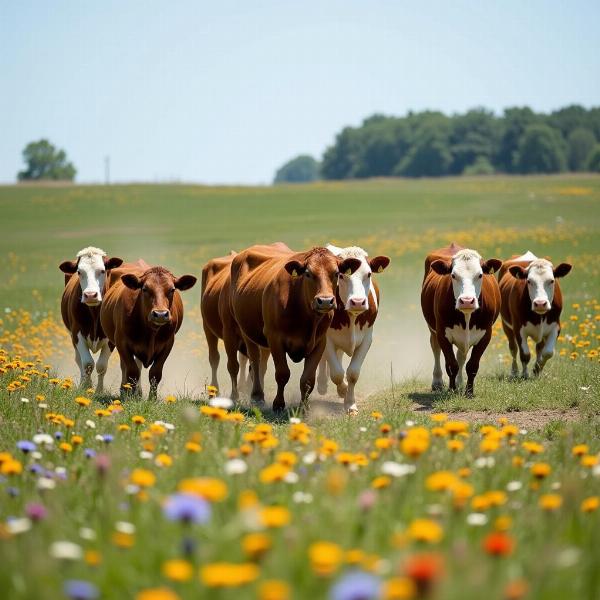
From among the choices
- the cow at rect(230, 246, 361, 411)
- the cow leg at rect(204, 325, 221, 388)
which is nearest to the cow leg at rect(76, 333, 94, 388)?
the cow leg at rect(204, 325, 221, 388)

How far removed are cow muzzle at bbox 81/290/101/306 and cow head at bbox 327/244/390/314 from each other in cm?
333

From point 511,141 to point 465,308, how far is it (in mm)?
130517

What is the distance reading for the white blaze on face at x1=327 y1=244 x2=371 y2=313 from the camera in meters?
11.7

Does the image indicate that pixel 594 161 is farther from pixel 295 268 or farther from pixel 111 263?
pixel 295 268

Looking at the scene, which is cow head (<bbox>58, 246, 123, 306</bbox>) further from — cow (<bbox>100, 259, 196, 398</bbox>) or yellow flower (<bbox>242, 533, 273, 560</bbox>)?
yellow flower (<bbox>242, 533, 273, 560</bbox>)

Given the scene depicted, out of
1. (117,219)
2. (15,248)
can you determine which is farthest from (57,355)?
(117,219)

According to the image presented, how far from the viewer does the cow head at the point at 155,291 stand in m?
12.0

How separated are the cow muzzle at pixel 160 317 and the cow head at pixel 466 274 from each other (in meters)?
3.60

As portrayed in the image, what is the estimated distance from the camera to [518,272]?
14.6 meters

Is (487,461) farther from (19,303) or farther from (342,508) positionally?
(19,303)

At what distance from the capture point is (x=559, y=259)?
3058cm

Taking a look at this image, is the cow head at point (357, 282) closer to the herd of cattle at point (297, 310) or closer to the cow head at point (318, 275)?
the herd of cattle at point (297, 310)

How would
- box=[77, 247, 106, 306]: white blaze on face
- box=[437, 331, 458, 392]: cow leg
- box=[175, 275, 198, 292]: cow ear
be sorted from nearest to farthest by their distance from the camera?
box=[175, 275, 198, 292]: cow ear
box=[437, 331, 458, 392]: cow leg
box=[77, 247, 106, 306]: white blaze on face

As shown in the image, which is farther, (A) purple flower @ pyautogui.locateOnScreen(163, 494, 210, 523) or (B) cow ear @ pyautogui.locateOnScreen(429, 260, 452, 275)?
(B) cow ear @ pyautogui.locateOnScreen(429, 260, 452, 275)
